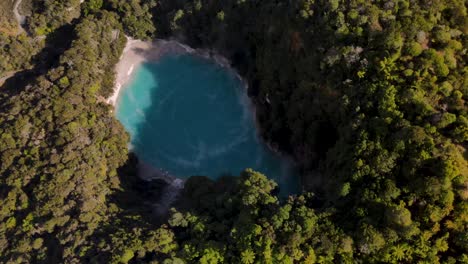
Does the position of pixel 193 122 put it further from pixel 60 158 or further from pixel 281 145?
pixel 60 158

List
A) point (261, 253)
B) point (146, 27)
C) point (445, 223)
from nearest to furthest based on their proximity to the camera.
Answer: point (445, 223)
point (261, 253)
point (146, 27)

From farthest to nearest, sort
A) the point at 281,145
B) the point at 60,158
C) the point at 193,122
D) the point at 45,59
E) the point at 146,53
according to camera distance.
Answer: the point at 146,53, the point at 45,59, the point at 193,122, the point at 281,145, the point at 60,158

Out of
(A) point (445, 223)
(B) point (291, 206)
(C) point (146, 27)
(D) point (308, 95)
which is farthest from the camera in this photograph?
(C) point (146, 27)

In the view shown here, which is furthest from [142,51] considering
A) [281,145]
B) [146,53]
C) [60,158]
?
[281,145]

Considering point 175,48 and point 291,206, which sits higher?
point 175,48

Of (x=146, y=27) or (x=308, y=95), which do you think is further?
(x=146, y=27)

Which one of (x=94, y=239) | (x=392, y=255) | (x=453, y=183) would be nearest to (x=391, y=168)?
(x=453, y=183)

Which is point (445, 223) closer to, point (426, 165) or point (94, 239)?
point (426, 165)
